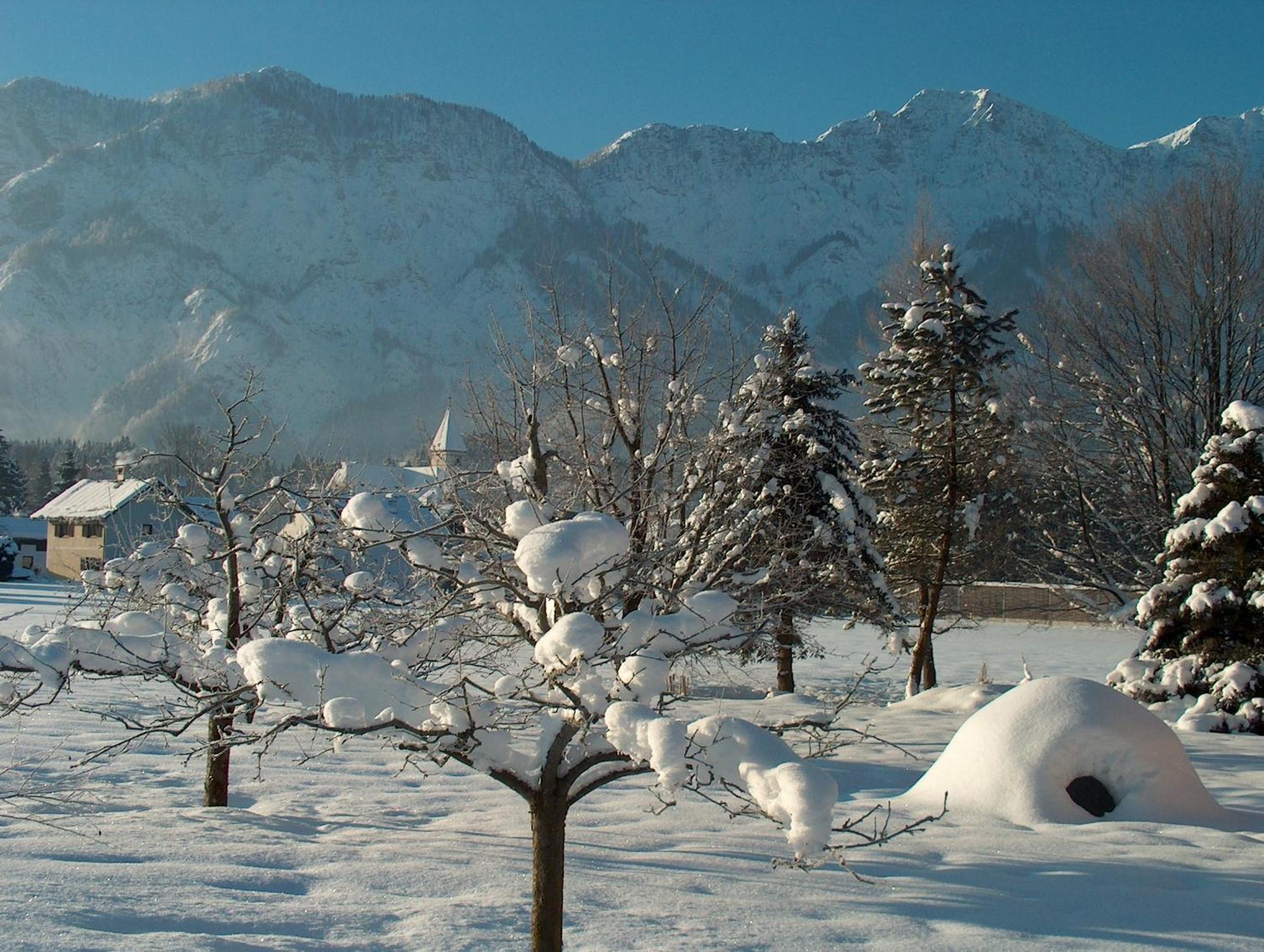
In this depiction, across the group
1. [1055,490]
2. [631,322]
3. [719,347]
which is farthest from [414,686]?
[1055,490]

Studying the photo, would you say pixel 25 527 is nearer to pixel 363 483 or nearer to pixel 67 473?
pixel 67 473

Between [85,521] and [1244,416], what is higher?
[85,521]

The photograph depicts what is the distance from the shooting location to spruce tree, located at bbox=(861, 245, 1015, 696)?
20.5 metres

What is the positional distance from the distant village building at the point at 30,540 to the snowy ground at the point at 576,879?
65.3 meters

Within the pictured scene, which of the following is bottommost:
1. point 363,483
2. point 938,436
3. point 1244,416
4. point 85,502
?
point 363,483

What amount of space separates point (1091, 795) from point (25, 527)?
75.8 m

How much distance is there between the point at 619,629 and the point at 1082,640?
125 ft

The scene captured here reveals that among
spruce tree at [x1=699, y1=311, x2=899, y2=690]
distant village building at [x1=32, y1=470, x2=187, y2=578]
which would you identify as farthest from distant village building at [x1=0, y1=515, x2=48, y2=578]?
spruce tree at [x1=699, y1=311, x2=899, y2=690]

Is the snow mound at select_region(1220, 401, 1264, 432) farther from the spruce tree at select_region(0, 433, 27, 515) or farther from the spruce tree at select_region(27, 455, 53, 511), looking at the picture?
the spruce tree at select_region(27, 455, 53, 511)

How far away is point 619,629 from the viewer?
17.3 ft

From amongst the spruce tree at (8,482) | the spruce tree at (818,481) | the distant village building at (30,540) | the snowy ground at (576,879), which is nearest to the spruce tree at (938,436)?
the spruce tree at (818,481)

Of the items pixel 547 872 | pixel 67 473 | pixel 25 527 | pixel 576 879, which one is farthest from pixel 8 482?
pixel 547 872

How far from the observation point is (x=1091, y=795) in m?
10.1

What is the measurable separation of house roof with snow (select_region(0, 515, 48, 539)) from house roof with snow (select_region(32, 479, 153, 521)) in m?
4.82
